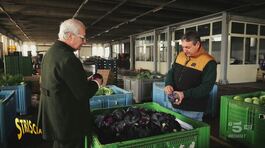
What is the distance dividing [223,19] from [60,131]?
8.58 metres

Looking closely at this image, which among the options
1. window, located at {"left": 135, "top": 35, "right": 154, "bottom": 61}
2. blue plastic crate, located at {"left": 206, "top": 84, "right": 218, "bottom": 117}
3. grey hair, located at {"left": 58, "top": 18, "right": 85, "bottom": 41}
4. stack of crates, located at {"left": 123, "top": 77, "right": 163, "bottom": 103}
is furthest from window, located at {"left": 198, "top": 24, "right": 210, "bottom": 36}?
grey hair, located at {"left": 58, "top": 18, "right": 85, "bottom": 41}

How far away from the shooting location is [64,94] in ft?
4.29

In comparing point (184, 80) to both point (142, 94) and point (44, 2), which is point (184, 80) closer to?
point (142, 94)

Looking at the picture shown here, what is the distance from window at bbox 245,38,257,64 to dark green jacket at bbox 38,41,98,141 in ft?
32.8

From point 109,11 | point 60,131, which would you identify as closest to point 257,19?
point 109,11

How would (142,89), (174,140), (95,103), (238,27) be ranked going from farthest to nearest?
(238,27) → (142,89) → (95,103) → (174,140)

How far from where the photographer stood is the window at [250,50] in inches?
376

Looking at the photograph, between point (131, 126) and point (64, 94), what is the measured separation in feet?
1.59

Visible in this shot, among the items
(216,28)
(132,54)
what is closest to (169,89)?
(216,28)

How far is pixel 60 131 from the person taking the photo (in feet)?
4.35

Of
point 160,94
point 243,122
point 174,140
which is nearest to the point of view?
point 174,140

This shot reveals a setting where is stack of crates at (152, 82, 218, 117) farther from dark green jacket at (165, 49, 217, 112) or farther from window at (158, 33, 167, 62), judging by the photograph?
window at (158, 33, 167, 62)

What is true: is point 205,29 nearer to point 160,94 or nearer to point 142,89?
point 142,89

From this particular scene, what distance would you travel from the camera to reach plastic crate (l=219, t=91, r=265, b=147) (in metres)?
2.46
